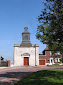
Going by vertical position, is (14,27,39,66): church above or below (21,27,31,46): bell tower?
below

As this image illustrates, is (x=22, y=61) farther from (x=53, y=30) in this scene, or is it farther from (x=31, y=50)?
(x=53, y=30)

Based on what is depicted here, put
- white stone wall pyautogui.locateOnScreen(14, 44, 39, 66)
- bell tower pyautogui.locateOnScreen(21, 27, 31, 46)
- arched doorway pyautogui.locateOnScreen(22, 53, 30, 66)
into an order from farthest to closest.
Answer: bell tower pyautogui.locateOnScreen(21, 27, 31, 46) < arched doorway pyautogui.locateOnScreen(22, 53, 30, 66) < white stone wall pyautogui.locateOnScreen(14, 44, 39, 66)

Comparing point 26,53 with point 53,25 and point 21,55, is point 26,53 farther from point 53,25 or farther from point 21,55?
point 53,25

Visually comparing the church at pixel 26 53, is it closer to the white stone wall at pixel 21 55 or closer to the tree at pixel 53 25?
the white stone wall at pixel 21 55

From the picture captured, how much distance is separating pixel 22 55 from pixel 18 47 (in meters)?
2.73

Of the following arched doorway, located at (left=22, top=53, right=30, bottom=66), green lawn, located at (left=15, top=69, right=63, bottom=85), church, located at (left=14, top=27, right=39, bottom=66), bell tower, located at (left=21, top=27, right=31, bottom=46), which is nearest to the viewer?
green lawn, located at (left=15, top=69, right=63, bottom=85)

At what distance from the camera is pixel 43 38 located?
13148 millimetres

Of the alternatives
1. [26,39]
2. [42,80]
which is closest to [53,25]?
[42,80]

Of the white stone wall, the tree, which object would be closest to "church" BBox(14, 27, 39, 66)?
the white stone wall

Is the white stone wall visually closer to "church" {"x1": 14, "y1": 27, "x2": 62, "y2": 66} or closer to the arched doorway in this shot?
"church" {"x1": 14, "y1": 27, "x2": 62, "y2": 66}

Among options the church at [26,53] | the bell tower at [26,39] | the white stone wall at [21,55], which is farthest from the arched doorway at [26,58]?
the bell tower at [26,39]

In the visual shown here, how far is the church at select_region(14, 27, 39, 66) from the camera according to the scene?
Answer: 4009cm

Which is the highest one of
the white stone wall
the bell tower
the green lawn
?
Result: the bell tower

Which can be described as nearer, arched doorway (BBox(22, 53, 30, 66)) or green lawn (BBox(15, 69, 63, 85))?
green lawn (BBox(15, 69, 63, 85))
